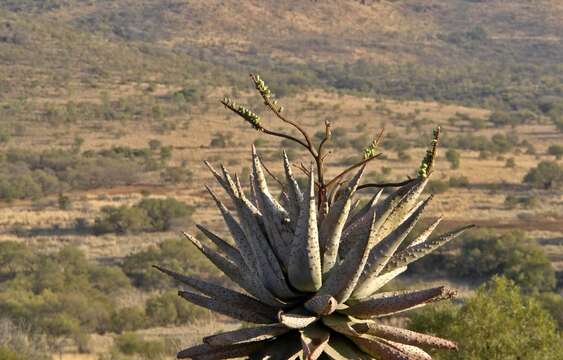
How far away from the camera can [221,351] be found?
3.29 metres

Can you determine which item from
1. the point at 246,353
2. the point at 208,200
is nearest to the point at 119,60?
the point at 208,200

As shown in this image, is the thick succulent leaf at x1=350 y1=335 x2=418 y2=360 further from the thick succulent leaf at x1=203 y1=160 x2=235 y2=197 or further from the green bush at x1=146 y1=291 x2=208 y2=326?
the green bush at x1=146 y1=291 x2=208 y2=326

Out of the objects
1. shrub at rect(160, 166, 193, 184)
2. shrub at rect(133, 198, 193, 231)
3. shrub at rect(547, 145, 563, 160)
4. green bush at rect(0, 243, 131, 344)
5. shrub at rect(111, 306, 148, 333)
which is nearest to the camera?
green bush at rect(0, 243, 131, 344)

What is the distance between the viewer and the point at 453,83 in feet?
307

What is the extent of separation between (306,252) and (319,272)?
8 cm

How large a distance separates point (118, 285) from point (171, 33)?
86.4 m

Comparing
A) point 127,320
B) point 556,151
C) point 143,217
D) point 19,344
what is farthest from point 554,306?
point 556,151

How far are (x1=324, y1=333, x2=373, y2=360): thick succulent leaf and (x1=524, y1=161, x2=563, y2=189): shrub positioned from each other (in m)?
38.9

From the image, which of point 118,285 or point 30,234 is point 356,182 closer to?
point 118,285

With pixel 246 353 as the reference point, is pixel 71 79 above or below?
below

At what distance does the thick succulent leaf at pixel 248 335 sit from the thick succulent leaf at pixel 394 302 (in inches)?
8.4

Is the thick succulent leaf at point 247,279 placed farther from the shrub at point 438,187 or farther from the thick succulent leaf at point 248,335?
the shrub at point 438,187

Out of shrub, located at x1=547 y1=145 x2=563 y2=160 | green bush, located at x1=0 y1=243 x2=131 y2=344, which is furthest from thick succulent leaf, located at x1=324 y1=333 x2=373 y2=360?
shrub, located at x1=547 y1=145 x2=563 y2=160

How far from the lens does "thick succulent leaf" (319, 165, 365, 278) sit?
10.6 ft
